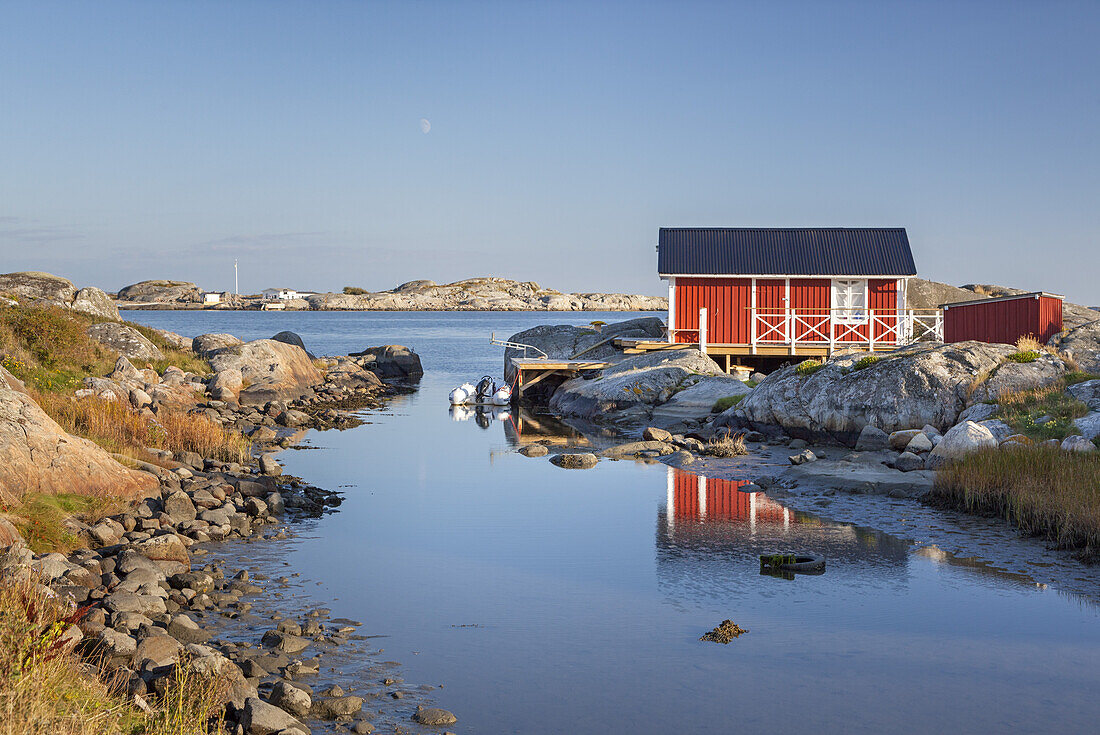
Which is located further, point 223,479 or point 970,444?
point 970,444

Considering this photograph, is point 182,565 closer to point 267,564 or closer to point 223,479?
point 267,564

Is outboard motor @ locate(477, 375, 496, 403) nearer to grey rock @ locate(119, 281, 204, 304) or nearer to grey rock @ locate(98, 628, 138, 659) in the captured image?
grey rock @ locate(98, 628, 138, 659)

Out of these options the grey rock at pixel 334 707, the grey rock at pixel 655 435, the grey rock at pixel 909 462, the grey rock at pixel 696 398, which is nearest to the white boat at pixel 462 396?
the grey rock at pixel 696 398

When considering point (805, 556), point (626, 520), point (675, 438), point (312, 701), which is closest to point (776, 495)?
point (626, 520)

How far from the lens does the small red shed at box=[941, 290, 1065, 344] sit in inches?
930

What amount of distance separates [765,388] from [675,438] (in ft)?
9.82

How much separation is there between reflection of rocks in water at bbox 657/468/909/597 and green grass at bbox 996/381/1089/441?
511 cm

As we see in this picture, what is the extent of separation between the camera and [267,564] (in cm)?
1151

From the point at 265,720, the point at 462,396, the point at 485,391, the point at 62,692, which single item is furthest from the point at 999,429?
the point at 485,391

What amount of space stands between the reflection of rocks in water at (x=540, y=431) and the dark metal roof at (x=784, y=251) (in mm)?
7044

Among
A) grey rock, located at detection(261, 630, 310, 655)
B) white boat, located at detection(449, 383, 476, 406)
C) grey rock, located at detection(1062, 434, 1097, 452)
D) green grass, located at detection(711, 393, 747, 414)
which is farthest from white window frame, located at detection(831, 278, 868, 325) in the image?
grey rock, located at detection(261, 630, 310, 655)

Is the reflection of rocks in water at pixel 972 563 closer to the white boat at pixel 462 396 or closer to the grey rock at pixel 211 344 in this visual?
the white boat at pixel 462 396

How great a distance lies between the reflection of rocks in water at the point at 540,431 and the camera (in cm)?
2394

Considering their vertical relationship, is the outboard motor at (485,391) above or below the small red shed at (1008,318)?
below
